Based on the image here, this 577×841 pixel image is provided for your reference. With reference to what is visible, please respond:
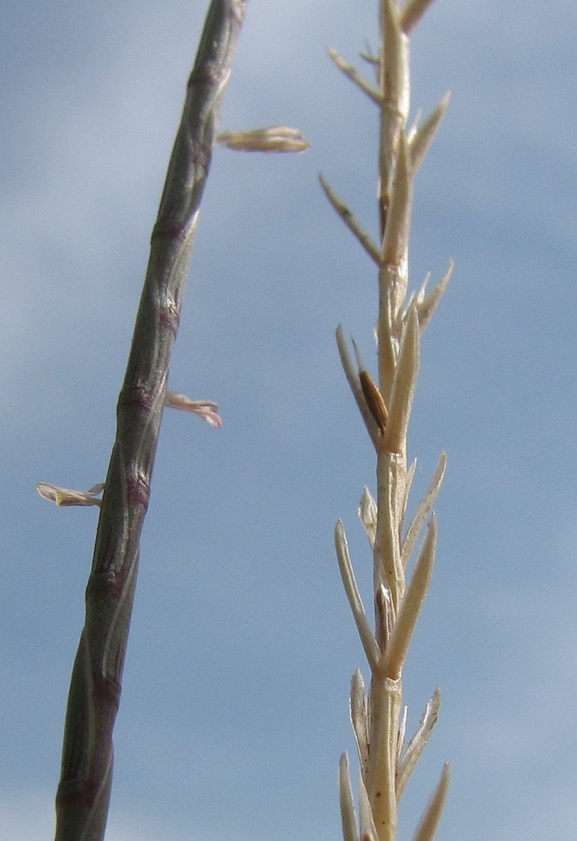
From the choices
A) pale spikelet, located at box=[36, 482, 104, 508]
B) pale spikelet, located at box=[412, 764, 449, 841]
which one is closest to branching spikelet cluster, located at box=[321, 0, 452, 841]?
pale spikelet, located at box=[412, 764, 449, 841]

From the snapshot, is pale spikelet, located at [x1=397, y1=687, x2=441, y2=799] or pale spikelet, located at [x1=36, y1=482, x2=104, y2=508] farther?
pale spikelet, located at [x1=36, y1=482, x2=104, y2=508]

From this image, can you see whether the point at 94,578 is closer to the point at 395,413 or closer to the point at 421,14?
the point at 395,413

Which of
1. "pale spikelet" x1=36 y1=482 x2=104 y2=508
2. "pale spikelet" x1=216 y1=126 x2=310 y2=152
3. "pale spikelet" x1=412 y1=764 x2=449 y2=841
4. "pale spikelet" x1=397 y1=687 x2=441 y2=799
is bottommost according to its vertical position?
"pale spikelet" x1=412 y1=764 x2=449 y2=841

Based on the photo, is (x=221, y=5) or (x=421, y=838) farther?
(x=221, y=5)

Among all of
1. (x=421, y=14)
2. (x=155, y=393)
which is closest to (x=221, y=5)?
(x=421, y=14)

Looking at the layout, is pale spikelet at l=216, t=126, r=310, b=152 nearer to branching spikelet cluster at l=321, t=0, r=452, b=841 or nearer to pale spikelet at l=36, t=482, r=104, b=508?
branching spikelet cluster at l=321, t=0, r=452, b=841

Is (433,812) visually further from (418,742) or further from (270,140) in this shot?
(270,140)

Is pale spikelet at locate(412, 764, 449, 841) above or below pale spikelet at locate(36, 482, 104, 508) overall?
below

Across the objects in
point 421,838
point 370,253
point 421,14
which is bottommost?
point 421,838

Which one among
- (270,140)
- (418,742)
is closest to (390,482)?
(418,742)
